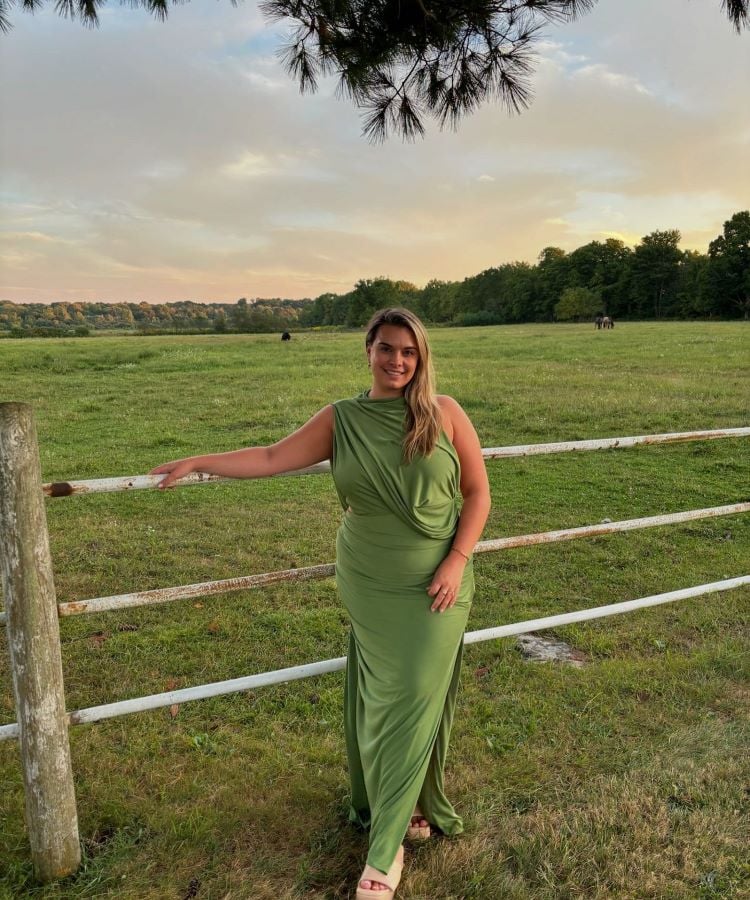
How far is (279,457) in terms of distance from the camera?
2287mm

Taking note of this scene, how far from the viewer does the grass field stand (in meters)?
2.32

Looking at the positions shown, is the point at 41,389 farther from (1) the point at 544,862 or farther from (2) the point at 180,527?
(1) the point at 544,862

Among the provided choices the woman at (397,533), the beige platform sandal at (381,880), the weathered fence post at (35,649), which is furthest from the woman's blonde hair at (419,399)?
the beige platform sandal at (381,880)

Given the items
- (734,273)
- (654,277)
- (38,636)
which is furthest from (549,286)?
(38,636)

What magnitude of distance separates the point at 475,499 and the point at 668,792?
59.0 inches

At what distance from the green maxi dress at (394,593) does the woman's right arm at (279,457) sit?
0.06 m

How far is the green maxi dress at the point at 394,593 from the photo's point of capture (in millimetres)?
2186

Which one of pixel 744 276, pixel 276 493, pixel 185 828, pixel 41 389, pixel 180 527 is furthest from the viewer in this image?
pixel 744 276

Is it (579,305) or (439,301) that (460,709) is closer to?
(579,305)

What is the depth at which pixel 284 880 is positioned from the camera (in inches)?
88.0

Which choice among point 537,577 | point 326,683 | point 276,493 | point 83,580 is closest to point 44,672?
point 326,683

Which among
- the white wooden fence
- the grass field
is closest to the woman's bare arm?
the white wooden fence

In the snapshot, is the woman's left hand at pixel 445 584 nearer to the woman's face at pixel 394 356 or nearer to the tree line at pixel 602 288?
the woman's face at pixel 394 356

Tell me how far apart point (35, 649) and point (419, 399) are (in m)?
1.38
